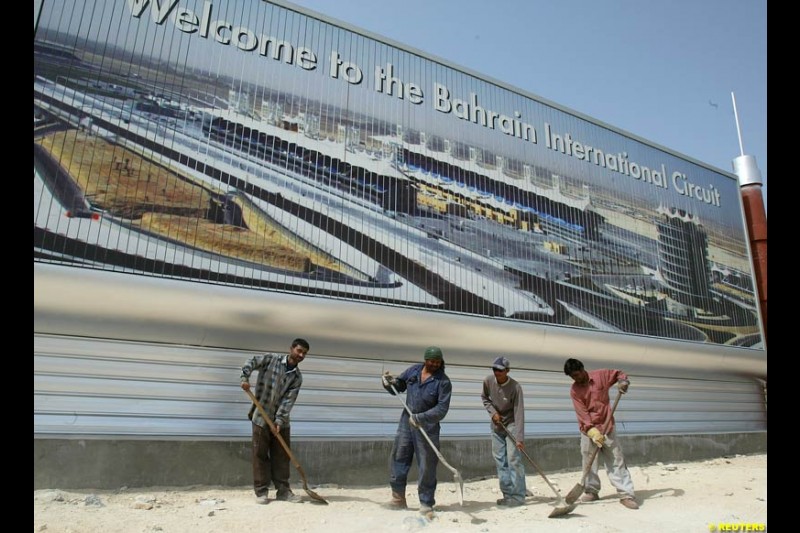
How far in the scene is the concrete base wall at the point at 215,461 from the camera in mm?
4980

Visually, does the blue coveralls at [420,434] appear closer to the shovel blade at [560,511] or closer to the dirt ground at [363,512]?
the dirt ground at [363,512]

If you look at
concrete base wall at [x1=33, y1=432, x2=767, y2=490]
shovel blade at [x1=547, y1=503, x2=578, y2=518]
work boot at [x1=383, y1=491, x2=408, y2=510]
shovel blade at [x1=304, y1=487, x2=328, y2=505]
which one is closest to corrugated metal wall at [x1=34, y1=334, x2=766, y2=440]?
concrete base wall at [x1=33, y1=432, x2=767, y2=490]

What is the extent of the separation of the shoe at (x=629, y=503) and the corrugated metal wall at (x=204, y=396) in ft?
9.09

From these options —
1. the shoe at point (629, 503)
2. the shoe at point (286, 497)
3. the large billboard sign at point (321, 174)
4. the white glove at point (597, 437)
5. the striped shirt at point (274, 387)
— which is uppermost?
the large billboard sign at point (321, 174)

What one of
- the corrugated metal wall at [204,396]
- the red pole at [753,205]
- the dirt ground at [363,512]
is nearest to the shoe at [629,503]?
the dirt ground at [363,512]

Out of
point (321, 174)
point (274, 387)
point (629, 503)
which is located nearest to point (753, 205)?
point (629, 503)

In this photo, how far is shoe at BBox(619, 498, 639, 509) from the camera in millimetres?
4953

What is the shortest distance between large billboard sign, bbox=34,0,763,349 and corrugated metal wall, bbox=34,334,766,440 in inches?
39.4

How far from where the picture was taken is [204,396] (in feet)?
19.7

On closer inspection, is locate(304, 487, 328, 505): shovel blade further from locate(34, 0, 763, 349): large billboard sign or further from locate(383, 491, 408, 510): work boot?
locate(34, 0, 763, 349): large billboard sign

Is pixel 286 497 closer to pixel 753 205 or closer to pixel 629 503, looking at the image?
pixel 629 503

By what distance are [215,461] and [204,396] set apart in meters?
0.84
